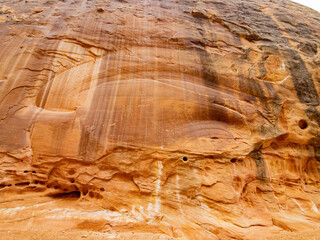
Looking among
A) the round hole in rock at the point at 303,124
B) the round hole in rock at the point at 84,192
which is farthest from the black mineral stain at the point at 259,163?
the round hole in rock at the point at 84,192

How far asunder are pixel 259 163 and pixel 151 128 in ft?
12.1

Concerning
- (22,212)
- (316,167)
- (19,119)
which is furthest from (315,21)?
(22,212)

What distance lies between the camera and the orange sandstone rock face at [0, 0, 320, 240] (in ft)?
16.5

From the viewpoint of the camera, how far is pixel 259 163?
20.6 feet

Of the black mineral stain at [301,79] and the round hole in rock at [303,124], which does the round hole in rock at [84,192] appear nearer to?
the round hole in rock at [303,124]

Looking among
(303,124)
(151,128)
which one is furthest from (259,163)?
(151,128)

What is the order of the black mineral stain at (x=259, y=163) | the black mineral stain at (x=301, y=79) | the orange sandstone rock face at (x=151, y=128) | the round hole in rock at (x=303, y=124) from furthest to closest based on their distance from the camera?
the black mineral stain at (x=301, y=79) < the round hole in rock at (x=303, y=124) < the black mineral stain at (x=259, y=163) < the orange sandstone rock face at (x=151, y=128)

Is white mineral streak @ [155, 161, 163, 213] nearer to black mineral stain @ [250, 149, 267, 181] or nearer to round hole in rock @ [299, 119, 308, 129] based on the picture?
black mineral stain @ [250, 149, 267, 181]

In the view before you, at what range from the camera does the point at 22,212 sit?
4.72 meters

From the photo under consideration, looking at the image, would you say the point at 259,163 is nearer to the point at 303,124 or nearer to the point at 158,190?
the point at 303,124

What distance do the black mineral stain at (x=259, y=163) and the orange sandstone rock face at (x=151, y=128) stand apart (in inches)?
1.3

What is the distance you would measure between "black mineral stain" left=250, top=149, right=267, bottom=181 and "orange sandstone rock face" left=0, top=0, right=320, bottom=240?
0.11 feet

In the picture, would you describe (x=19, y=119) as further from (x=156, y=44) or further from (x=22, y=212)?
(x=156, y=44)

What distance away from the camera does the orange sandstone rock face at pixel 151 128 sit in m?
5.04
